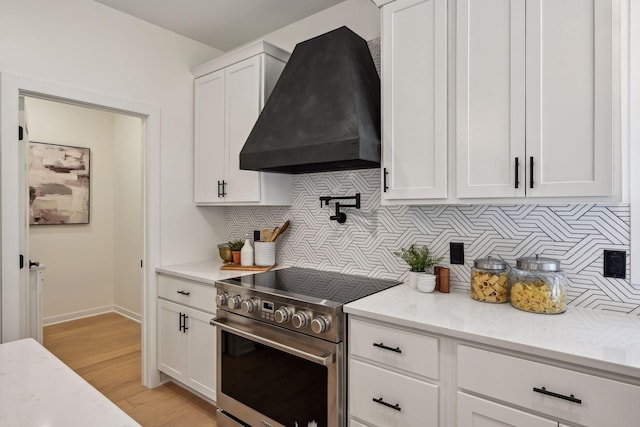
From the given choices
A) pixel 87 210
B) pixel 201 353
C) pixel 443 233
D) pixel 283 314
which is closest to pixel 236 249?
pixel 201 353

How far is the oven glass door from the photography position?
5.62 feet

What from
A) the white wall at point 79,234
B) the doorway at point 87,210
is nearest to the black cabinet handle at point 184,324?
the doorway at point 87,210

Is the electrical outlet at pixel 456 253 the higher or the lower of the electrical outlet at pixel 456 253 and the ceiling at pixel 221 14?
the lower

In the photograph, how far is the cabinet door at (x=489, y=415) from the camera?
121cm

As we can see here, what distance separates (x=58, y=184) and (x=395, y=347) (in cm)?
439

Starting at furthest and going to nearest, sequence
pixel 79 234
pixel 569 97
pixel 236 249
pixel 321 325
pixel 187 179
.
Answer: pixel 79 234, pixel 187 179, pixel 236 249, pixel 321 325, pixel 569 97

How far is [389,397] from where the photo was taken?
152 cm

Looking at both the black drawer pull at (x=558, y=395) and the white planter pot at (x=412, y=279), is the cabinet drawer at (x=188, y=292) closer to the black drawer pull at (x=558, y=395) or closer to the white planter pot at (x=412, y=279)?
the white planter pot at (x=412, y=279)

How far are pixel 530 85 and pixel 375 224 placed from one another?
1.15m

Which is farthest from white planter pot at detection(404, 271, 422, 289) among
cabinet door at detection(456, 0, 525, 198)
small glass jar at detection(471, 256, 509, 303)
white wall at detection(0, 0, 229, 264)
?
white wall at detection(0, 0, 229, 264)

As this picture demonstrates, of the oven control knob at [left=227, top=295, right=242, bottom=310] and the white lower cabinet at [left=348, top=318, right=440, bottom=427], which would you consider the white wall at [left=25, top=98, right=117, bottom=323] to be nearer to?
the oven control knob at [left=227, top=295, right=242, bottom=310]

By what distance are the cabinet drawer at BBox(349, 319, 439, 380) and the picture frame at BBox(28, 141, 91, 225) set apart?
4.10 meters

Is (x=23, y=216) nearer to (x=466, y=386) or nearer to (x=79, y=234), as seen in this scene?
(x=79, y=234)

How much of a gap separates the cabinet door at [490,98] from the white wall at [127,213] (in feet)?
12.2
